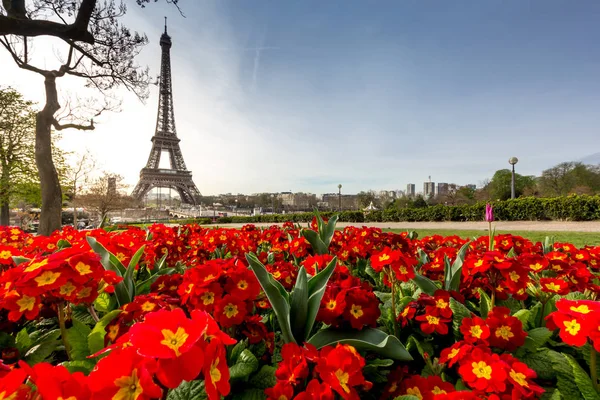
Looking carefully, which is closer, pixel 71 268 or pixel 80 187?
pixel 71 268

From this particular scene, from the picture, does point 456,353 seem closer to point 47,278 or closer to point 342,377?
point 342,377

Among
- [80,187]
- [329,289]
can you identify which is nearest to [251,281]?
[329,289]

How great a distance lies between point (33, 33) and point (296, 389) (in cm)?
778

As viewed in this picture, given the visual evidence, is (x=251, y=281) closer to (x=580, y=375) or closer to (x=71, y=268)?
(x=71, y=268)

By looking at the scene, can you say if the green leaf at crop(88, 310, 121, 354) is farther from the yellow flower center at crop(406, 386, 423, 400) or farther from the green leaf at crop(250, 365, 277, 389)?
the yellow flower center at crop(406, 386, 423, 400)

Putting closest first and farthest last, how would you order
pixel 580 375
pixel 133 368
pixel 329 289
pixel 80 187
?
pixel 133 368 → pixel 580 375 → pixel 329 289 → pixel 80 187

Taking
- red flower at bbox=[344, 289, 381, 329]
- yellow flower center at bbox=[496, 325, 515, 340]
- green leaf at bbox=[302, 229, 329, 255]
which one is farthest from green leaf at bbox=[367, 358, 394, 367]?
green leaf at bbox=[302, 229, 329, 255]

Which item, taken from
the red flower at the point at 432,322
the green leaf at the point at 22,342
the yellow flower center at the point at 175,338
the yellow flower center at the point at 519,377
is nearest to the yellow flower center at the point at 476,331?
the red flower at the point at 432,322

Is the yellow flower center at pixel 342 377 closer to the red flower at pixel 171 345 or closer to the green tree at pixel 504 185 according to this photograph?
the red flower at pixel 171 345

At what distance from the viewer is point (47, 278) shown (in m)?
1.17

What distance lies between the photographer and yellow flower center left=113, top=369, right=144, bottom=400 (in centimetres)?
61

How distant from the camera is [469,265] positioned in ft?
5.65

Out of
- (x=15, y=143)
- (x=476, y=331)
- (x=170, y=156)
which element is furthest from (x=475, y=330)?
(x=170, y=156)

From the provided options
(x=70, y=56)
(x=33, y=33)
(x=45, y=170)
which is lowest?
(x=45, y=170)
